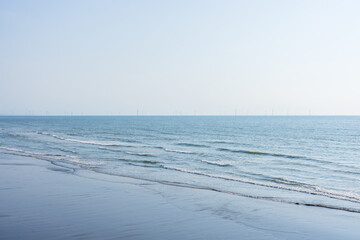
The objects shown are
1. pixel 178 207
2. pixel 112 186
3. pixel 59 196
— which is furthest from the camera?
pixel 112 186

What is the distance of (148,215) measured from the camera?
10820 millimetres

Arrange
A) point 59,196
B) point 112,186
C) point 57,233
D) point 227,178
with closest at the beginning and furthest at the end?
point 57,233 → point 59,196 → point 112,186 → point 227,178

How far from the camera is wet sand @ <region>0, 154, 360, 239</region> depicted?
8.98 metres

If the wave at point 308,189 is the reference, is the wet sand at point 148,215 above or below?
above

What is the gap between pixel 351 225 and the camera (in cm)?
1056

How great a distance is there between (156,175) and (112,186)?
4.58m

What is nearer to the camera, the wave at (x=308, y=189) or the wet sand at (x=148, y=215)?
the wet sand at (x=148, y=215)

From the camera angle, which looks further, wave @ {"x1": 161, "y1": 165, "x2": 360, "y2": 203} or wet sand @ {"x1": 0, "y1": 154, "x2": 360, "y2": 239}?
wave @ {"x1": 161, "y1": 165, "x2": 360, "y2": 203}

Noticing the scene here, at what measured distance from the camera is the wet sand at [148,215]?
8.98 meters

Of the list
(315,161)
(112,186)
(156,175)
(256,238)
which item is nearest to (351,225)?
(256,238)

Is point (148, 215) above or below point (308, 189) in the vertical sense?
above

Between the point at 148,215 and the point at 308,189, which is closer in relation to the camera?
the point at 148,215

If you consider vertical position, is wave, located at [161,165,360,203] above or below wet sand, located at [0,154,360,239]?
below

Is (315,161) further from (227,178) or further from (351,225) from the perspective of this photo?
(351,225)
